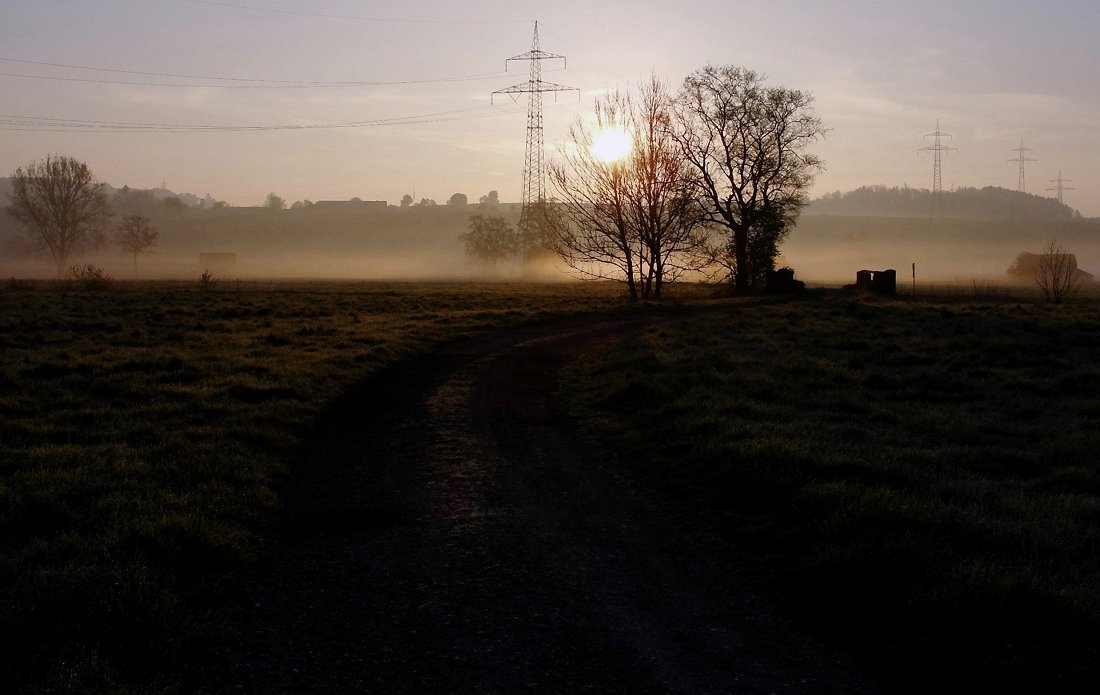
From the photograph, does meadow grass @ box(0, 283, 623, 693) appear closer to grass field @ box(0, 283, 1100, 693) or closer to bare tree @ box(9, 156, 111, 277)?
grass field @ box(0, 283, 1100, 693)

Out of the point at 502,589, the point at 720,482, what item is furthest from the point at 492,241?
the point at 502,589

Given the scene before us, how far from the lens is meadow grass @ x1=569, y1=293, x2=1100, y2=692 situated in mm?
5617

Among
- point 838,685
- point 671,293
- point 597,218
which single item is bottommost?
point 838,685

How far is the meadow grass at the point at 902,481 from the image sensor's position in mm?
5617

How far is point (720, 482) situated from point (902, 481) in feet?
7.10

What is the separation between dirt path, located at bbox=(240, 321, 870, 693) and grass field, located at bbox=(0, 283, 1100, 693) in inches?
18.7

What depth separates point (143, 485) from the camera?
9.15 metres

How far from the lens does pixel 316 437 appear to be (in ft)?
42.1

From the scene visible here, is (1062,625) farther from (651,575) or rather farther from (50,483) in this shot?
(50,483)

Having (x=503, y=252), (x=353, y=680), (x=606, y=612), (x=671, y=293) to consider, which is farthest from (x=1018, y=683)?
(x=503, y=252)

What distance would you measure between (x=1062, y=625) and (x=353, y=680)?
4.94m

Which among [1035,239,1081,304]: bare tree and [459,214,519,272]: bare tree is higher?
[459,214,519,272]: bare tree

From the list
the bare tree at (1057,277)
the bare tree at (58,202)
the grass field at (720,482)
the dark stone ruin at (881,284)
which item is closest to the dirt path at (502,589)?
the grass field at (720,482)

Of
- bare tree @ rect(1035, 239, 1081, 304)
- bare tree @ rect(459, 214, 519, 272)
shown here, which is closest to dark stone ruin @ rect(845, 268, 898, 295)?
bare tree @ rect(1035, 239, 1081, 304)
